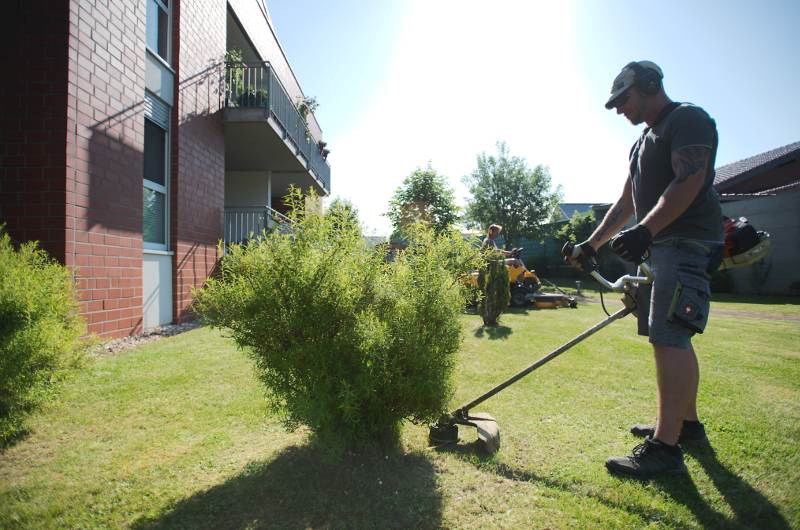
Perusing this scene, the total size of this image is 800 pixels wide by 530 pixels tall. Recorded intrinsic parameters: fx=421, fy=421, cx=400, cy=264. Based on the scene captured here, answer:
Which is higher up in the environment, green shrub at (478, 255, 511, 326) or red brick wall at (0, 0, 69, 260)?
red brick wall at (0, 0, 69, 260)

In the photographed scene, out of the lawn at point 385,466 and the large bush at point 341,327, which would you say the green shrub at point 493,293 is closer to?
the lawn at point 385,466

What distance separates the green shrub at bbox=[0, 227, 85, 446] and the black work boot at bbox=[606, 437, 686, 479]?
318cm

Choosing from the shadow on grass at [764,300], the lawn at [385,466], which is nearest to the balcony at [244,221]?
the lawn at [385,466]

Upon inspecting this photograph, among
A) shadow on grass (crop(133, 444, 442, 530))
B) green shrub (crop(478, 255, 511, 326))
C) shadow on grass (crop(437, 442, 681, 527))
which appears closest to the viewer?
shadow on grass (crop(133, 444, 442, 530))

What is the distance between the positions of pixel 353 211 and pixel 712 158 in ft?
6.15

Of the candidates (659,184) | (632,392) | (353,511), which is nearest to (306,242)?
(353,511)

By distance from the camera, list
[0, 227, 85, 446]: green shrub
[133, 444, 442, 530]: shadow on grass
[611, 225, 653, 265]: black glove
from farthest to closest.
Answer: [0, 227, 85, 446]: green shrub → [611, 225, 653, 265]: black glove → [133, 444, 442, 530]: shadow on grass

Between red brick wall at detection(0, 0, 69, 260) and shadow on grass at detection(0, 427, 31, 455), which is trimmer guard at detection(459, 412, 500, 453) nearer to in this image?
shadow on grass at detection(0, 427, 31, 455)

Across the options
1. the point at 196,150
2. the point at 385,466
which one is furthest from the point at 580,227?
the point at 385,466

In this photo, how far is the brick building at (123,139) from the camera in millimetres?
4559

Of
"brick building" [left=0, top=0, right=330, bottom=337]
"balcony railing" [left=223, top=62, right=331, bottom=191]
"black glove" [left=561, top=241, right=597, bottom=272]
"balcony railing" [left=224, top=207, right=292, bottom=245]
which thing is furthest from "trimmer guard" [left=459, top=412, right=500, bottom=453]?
"balcony railing" [left=224, top=207, right=292, bottom=245]

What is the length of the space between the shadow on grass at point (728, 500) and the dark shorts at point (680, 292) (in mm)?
671

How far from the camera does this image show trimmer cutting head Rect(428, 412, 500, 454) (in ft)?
7.73

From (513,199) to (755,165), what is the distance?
1292 cm
